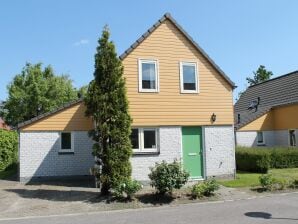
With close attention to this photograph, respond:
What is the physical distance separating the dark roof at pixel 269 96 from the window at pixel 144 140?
44.5ft

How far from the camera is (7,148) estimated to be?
2530cm

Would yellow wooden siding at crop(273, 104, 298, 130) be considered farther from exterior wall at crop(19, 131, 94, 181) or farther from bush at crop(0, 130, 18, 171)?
bush at crop(0, 130, 18, 171)

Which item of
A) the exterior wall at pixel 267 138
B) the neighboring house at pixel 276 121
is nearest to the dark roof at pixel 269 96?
the neighboring house at pixel 276 121

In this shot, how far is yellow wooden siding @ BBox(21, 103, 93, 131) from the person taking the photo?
20.2 metres

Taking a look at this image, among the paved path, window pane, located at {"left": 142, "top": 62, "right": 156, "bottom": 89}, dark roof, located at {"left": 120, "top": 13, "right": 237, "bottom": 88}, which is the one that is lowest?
the paved path

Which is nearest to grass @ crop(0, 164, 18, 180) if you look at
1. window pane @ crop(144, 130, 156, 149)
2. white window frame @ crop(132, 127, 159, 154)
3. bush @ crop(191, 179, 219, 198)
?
white window frame @ crop(132, 127, 159, 154)

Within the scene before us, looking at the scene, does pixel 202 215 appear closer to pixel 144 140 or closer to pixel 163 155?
pixel 163 155

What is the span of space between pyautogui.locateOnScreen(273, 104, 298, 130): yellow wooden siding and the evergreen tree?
60.7 ft

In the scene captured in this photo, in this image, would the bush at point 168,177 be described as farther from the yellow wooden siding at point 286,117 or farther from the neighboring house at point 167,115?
the yellow wooden siding at point 286,117

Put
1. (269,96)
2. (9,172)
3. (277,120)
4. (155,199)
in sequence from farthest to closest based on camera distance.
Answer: (269,96) < (277,120) < (9,172) < (155,199)

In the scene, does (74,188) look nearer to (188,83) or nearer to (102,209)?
(102,209)

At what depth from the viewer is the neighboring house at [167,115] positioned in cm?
1805

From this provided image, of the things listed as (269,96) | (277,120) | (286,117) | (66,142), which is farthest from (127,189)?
(269,96)

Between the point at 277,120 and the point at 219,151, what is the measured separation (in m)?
13.8
